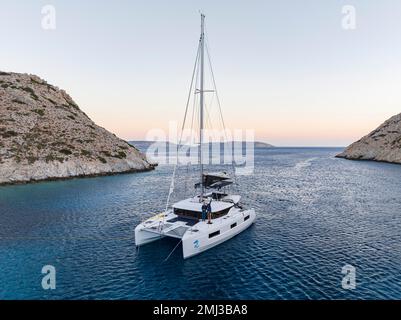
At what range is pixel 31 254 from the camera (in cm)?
2503

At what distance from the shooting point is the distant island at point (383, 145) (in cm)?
11971

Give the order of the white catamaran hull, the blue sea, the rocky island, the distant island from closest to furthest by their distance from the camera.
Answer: the blue sea, the white catamaran hull, the rocky island, the distant island

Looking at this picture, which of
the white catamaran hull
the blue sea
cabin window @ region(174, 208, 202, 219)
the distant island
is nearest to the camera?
the blue sea

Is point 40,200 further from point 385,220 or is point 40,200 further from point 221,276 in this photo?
point 385,220

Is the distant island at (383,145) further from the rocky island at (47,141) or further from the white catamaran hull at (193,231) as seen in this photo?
the white catamaran hull at (193,231)

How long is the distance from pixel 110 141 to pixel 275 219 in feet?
242

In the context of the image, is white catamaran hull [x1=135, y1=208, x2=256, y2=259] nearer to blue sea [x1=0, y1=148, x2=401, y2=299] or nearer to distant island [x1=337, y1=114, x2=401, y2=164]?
blue sea [x1=0, y1=148, x2=401, y2=299]

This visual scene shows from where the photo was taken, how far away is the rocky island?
2680 inches

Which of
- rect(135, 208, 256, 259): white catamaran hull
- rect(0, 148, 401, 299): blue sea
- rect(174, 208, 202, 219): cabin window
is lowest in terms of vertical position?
rect(0, 148, 401, 299): blue sea

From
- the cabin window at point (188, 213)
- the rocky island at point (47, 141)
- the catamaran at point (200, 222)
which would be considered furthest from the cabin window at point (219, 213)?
the rocky island at point (47, 141)

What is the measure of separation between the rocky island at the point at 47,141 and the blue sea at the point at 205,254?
78.3 feet

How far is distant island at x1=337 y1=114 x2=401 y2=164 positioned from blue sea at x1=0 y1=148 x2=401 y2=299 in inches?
3656

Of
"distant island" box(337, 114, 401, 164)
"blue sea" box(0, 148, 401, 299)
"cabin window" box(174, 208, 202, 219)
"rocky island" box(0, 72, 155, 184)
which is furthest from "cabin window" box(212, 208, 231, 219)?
"distant island" box(337, 114, 401, 164)
